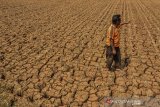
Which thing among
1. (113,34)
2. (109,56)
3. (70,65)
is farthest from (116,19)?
(70,65)

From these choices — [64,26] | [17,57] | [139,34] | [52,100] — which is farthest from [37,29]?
[52,100]

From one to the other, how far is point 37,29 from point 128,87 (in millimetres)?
6335

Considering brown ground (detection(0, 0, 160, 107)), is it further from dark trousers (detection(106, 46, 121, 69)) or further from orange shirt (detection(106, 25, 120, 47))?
orange shirt (detection(106, 25, 120, 47))

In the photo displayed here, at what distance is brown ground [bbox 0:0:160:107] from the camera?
18.4ft

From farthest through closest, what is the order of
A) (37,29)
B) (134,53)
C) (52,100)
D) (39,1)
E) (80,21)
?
(39,1) < (80,21) < (37,29) < (134,53) < (52,100)

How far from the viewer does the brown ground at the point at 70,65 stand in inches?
221

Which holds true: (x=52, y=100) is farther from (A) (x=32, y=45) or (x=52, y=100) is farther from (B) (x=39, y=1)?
(B) (x=39, y=1)

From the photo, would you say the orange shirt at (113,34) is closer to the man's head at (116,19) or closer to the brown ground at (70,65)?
the man's head at (116,19)

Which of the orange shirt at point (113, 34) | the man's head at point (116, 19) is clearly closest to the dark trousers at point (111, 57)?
the orange shirt at point (113, 34)

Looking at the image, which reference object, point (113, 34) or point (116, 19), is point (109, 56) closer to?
point (113, 34)


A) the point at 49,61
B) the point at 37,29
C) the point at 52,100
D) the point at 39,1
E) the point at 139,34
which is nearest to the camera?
the point at 52,100

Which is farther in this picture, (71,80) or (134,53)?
(134,53)

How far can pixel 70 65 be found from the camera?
282 inches

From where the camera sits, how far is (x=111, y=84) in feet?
19.9
